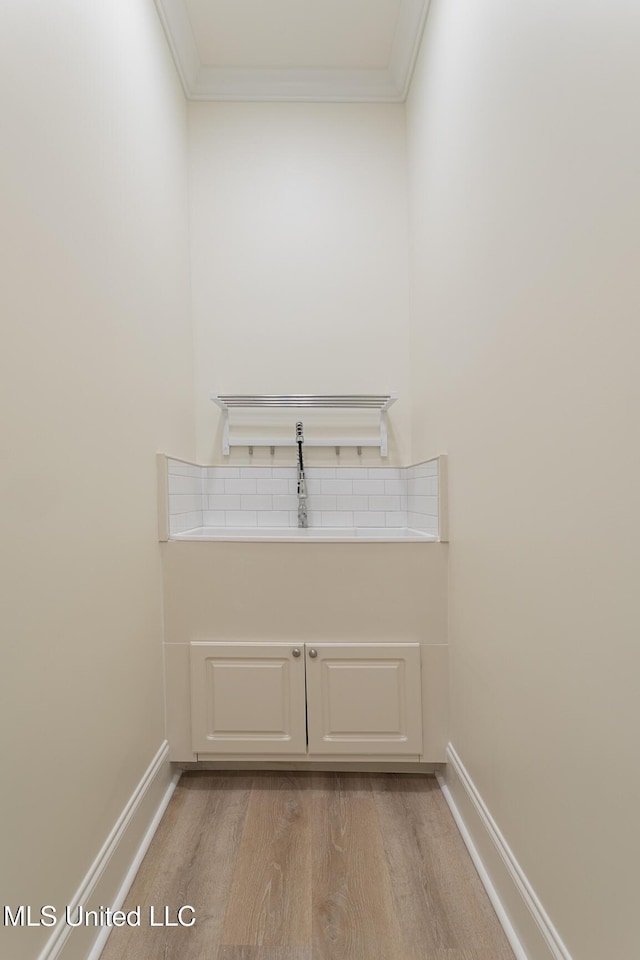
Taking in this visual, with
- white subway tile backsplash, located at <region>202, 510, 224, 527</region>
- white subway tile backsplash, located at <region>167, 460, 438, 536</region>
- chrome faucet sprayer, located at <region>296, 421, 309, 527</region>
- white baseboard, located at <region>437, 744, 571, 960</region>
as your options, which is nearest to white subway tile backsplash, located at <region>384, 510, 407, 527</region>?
white subway tile backsplash, located at <region>167, 460, 438, 536</region>

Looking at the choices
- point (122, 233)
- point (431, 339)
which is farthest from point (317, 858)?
point (122, 233)

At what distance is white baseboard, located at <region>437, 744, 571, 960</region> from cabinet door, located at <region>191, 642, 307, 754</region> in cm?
58

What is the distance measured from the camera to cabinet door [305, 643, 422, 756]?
6.02ft

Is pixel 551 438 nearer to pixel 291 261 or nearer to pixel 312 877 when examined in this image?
pixel 312 877

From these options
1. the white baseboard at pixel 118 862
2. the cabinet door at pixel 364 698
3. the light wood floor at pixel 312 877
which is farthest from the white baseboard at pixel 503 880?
the white baseboard at pixel 118 862

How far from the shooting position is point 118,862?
1.34 m

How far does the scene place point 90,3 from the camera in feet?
4.44

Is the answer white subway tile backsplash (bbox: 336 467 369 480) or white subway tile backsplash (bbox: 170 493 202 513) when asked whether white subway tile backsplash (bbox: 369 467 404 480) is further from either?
white subway tile backsplash (bbox: 170 493 202 513)

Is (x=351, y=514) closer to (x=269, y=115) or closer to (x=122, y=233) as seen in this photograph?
(x=122, y=233)

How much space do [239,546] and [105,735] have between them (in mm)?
727

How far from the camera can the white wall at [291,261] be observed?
238 centimetres

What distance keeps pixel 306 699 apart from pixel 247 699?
206 mm

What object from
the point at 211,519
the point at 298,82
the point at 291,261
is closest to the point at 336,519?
the point at 211,519

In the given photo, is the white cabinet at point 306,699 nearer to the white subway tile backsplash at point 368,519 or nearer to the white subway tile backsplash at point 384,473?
the white subway tile backsplash at point 368,519
